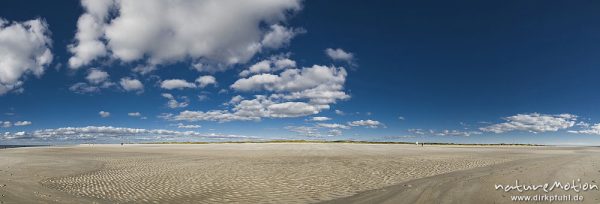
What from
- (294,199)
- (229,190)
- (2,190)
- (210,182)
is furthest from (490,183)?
(2,190)

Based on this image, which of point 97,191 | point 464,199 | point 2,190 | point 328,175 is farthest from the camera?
point 328,175

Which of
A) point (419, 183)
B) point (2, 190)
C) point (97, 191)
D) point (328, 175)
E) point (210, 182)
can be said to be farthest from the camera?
point (328, 175)

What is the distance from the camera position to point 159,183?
19.0m

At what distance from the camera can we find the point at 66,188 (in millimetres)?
17703

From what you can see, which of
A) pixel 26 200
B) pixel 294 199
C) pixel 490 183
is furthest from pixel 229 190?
pixel 490 183

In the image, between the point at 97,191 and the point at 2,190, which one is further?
the point at 97,191

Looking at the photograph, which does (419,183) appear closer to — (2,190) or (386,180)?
(386,180)

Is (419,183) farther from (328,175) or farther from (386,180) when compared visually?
(328,175)

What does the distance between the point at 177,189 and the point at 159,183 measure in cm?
270

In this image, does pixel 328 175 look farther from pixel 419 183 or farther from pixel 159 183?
pixel 159 183

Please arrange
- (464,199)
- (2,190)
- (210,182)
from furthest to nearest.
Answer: (210,182), (2,190), (464,199)

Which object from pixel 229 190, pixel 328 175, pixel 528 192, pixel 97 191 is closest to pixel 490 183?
pixel 528 192

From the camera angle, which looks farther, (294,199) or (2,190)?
(2,190)

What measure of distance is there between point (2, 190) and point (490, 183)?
2241 centimetres
